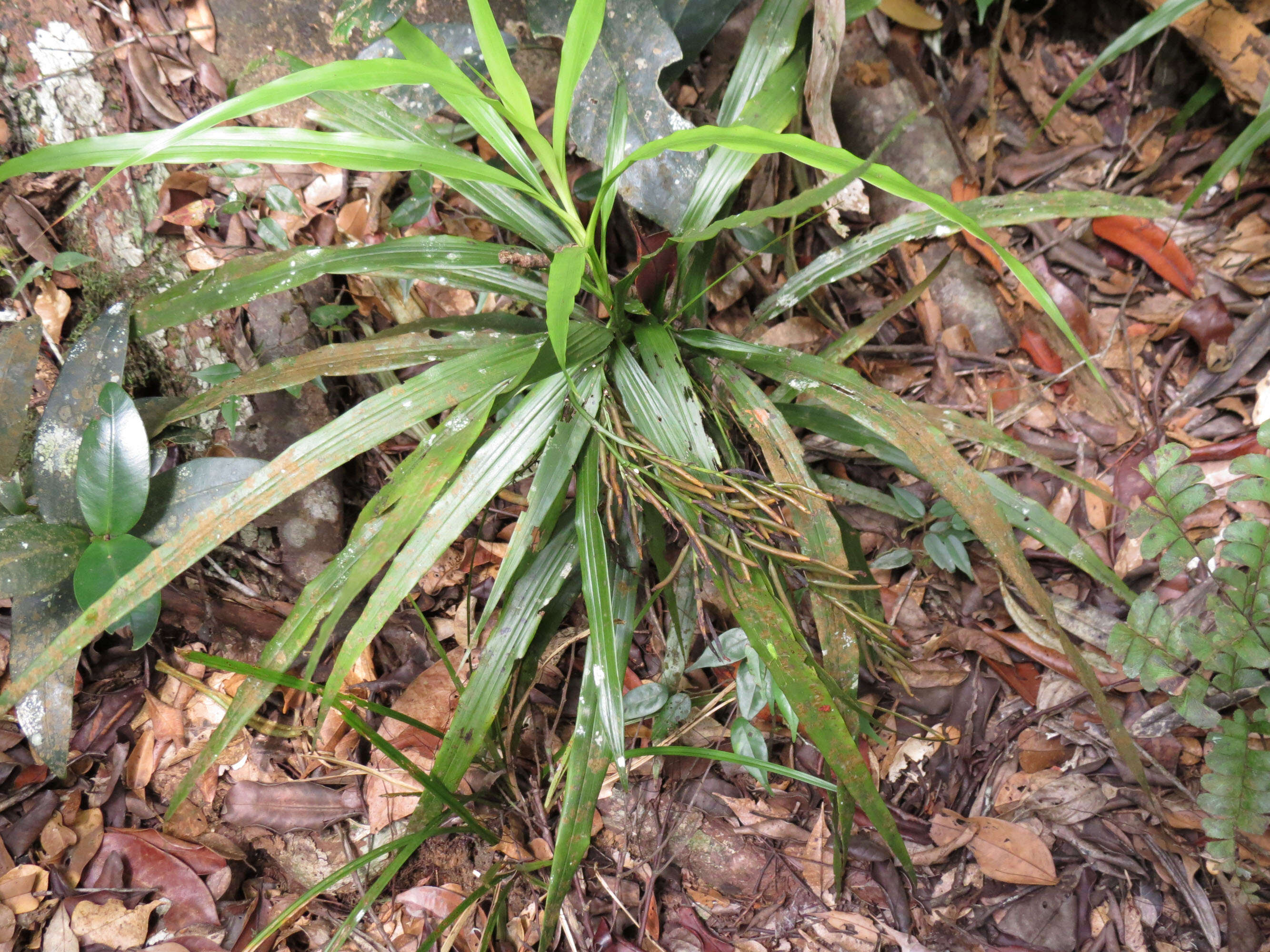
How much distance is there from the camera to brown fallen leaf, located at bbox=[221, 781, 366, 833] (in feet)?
4.17

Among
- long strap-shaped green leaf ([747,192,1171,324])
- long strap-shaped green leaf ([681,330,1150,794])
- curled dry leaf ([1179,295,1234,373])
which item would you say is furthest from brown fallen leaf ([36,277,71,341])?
curled dry leaf ([1179,295,1234,373])

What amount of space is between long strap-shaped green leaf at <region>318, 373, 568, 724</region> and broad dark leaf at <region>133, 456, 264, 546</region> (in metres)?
0.35

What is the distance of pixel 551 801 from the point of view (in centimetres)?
123

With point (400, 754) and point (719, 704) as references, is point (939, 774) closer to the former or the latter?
point (719, 704)

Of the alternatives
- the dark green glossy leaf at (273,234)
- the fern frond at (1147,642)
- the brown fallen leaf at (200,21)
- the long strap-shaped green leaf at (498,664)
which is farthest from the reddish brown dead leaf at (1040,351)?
the brown fallen leaf at (200,21)

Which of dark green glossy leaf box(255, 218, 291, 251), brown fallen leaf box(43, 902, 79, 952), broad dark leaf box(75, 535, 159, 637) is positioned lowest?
brown fallen leaf box(43, 902, 79, 952)

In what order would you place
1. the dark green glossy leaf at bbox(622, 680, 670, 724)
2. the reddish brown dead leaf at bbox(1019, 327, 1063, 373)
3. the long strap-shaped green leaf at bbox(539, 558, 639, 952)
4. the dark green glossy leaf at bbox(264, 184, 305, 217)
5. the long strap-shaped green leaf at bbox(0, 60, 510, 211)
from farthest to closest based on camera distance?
the reddish brown dead leaf at bbox(1019, 327, 1063, 373)
the dark green glossy leaf at bbox(264, 184, 305, 217)
the dark green glossy leaf at bbox(622, 680, 670, 724)
the long strap-shaped green leaf at bbox(539, 558, 639, 952)
the long strap-shaped green leaf at bbox(0, 60, 510, 211)

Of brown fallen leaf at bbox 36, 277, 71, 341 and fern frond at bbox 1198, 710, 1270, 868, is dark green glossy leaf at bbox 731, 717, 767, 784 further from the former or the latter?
brown fallen leaf at bbox 36, 277, 71, 341

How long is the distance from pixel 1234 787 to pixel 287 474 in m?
1.31

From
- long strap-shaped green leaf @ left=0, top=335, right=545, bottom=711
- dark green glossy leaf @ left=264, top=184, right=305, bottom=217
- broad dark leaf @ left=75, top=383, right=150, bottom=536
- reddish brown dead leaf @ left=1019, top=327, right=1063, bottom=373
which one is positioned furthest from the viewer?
reddish brown dead leaf @ left=1019, top=327, right=1063, bottom=373

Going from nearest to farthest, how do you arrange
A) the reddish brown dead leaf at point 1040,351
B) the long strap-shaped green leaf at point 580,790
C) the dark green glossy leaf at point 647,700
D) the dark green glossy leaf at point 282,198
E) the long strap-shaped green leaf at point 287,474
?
the long strap-shaped green leaf at point 287,474 → the long strap-shaped green leaf at point 580,790 → the dark green glossy leaf at point 647,700 → the dark green glossy leaf at point 282,198 → the reddish brown dead leaf at point 1040,351

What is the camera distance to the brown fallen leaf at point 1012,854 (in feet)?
3.78

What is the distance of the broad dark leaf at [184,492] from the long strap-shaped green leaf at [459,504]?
35 cm

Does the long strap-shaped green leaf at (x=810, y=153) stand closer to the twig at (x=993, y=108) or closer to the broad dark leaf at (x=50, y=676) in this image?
the twig at (x=993, y=108)
